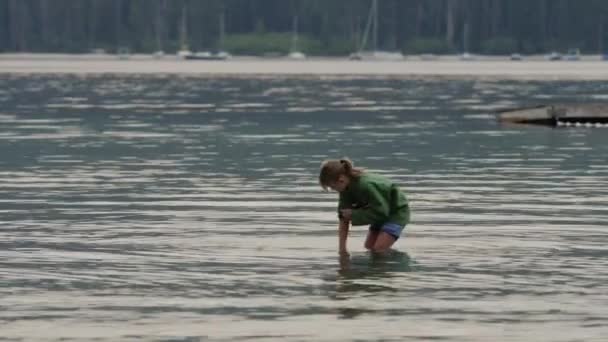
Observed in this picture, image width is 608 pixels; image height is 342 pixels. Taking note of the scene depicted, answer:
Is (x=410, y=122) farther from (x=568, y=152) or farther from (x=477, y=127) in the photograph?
(x=568, y=152)

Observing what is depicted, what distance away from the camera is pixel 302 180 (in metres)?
30.0

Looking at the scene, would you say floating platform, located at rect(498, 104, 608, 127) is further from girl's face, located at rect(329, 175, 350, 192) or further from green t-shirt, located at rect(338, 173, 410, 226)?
girl's face, located at rect(329, 175, 350, 192)

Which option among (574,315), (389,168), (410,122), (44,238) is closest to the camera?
(574,315)

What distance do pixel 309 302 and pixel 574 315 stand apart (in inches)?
83.9

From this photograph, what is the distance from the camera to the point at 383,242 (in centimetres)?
1909

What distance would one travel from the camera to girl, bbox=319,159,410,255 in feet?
58.6

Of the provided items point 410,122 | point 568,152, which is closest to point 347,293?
point 568,152

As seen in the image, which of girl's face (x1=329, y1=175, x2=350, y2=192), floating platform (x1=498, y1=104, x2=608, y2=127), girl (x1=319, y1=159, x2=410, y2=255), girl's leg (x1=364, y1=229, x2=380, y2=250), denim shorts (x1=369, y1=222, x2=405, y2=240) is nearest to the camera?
girl's face (x1=329, y1=175, x2=350, y2=192)

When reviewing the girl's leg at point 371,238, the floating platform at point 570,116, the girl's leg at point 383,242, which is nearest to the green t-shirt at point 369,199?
the girl's leg at point 383,242

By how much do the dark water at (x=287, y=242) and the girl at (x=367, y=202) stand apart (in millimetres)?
285

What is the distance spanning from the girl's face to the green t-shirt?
0.23 metres

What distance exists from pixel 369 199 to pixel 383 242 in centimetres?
82

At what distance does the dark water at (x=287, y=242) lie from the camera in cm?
1484

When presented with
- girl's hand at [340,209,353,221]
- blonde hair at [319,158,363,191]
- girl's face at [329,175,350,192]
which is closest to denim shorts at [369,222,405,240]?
girl's hand at [340,209,353,221]
